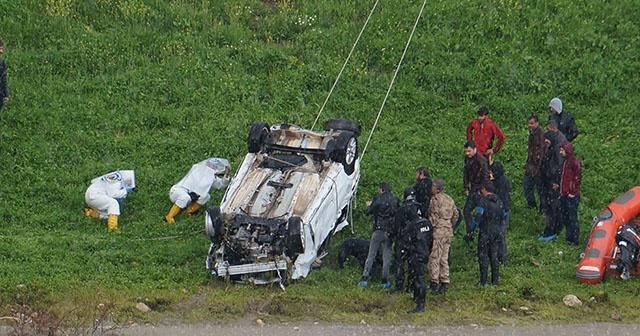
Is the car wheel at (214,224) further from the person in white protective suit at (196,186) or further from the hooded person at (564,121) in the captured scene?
the hooded person at (564,121)

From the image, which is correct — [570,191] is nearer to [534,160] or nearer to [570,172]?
[570,172]

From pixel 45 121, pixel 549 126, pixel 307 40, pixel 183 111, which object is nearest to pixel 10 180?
pixel 45 121

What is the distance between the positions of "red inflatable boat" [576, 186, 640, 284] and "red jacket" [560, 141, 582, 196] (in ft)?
1.84

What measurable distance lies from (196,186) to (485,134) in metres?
4.48

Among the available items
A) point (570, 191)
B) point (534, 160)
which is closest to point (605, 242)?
point (570, 191)

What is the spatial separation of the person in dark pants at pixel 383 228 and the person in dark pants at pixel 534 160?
310cm

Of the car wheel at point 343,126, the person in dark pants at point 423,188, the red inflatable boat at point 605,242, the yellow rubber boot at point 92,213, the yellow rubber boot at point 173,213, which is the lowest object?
the yellow rubber boot at point 92,213

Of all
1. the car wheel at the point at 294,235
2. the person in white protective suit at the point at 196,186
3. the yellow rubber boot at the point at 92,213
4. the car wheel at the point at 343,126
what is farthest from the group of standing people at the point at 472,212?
the yellow rubber boot at the point at 92,213

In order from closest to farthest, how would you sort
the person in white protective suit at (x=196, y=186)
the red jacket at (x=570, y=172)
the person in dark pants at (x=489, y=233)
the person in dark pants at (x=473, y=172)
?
the person in dark pants at (x=489, y=233) → the person in dark pants at (x=473, y=172) → the red jacket at (x=570, y=172) → the person in white protective suit at (x=196, y=186)

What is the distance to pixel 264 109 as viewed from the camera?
21.2 metres

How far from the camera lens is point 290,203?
1568cm

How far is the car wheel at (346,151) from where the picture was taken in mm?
16422

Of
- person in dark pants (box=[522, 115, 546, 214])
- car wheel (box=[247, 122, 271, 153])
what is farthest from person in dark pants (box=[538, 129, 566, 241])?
car wheel (box=[247, 122, 271, 153])

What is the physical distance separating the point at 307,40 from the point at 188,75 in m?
2.60
